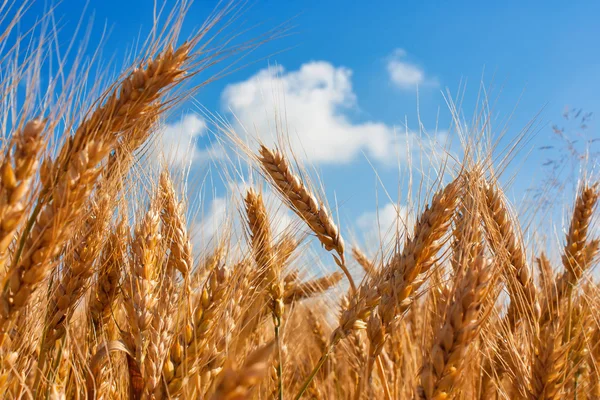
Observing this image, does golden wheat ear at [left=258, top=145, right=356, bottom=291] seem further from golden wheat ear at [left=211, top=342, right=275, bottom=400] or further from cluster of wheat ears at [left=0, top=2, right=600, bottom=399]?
golden wheat ear at [left=211, top=342, right=275, bottom=400]

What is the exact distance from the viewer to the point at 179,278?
7.88ft

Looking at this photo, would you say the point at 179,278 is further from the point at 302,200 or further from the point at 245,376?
the point at 245,376

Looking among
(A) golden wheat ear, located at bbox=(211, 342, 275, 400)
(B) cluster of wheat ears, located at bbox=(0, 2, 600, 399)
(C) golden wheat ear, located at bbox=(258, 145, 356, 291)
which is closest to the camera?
(A) golden wheat ear, located at bbox=(211, 342, 275, 400)

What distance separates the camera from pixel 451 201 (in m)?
1.98

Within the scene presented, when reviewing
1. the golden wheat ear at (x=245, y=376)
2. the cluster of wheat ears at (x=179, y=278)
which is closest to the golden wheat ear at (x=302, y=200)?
the cluster of wheat ears at (x=179, y=278)

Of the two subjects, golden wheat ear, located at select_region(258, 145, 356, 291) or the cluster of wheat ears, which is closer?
the cluster of wheat ears

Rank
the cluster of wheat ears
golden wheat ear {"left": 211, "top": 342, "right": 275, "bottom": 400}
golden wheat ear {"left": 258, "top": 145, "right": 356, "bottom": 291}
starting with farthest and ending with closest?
golden wheat ear {"left": 258, "top": 145, "right": 356, "bottom": 291}
the cluster of wheat ears
golden wheat ear {"left": 211, "top": 342, "right": 275, "bottom": 400}

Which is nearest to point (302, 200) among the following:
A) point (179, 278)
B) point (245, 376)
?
point (179, 278)

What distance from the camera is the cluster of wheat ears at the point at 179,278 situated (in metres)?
1.45

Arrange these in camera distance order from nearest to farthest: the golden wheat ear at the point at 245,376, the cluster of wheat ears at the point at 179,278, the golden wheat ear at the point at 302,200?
the golden wheat ear at the point at 245,376 → the cluster of wheat ears at the point at 179,278 → the golden wheat ear at the point at 302,200

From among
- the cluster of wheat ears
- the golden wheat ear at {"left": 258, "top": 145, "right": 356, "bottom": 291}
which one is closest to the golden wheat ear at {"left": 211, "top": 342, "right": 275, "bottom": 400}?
the cluster of wheat ears

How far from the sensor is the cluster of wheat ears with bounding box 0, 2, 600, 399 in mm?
1446

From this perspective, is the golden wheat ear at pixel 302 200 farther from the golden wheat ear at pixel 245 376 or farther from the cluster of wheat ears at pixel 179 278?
the golden wheat ear at pixel 245 376

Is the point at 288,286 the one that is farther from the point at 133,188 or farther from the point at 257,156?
the point at 133,188
